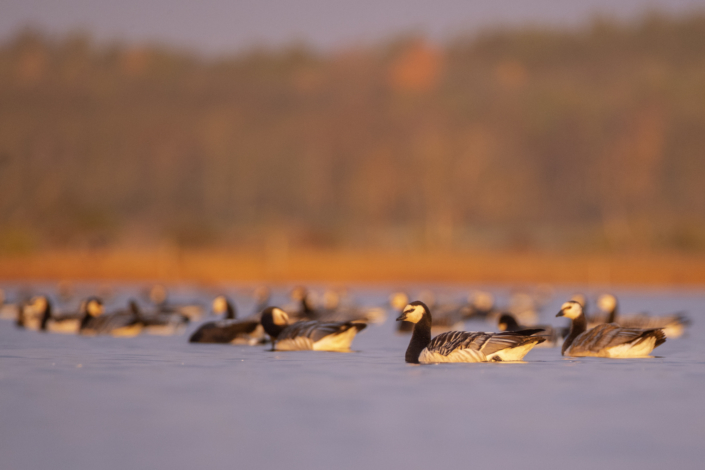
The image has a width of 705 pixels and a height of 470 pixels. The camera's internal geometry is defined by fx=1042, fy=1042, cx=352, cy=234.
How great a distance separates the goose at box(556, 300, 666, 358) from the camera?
614 inches

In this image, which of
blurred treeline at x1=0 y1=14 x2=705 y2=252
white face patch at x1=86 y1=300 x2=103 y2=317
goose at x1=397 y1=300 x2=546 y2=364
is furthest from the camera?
blurred treeline at x1=0 y1=14 x2=705 y2=252

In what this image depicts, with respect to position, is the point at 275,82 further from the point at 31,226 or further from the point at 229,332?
the point at 229,332

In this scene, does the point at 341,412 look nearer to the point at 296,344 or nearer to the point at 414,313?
the point at 414,313

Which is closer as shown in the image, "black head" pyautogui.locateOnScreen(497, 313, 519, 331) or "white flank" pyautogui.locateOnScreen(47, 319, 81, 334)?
"black head" pyautogui.locateOnScreen(497, 313, 519, 331)

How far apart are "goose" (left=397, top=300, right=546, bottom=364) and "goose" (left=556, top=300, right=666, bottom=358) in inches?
49.9

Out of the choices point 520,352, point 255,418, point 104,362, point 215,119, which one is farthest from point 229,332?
point 215,119

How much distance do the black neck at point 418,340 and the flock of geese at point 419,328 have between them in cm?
2

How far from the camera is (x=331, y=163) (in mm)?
131625

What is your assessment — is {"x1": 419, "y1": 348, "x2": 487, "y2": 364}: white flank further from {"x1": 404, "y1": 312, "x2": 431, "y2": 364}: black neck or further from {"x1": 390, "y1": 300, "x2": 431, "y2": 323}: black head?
{"x1": 390, "y1": 300, "x2": 431, "y2": 323}: black head

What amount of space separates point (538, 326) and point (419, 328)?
3102 millimetres

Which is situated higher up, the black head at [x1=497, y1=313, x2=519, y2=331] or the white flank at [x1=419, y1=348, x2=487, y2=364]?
the black head at [x1=497, y1=313, x2=519, y2=331]

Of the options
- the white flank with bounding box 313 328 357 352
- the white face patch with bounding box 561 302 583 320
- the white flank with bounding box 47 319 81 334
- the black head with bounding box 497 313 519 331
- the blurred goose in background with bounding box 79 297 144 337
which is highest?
the white face patch with bounding box 561 302 583 320

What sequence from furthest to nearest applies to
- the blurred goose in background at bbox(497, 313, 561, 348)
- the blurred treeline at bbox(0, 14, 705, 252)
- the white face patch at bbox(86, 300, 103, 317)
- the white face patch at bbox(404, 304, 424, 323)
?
the blurred treeline at bbox(0, 14, 705, 252), the white face patch at bbox(86, 300, 103, 317), the blurred goose in background at bbox(497, 313, 561, 348), the white face patch at bbox(404, 304, 424, 323)

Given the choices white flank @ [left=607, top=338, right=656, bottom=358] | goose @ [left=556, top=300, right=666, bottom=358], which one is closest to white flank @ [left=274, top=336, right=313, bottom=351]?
goose @ [left=556, top=300, right=666, bottom=358]
